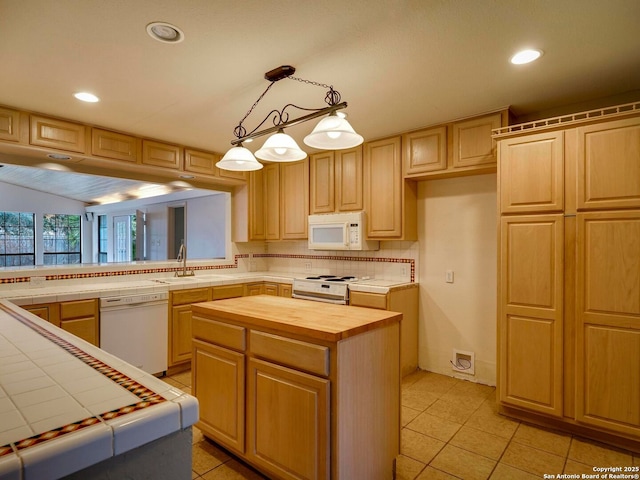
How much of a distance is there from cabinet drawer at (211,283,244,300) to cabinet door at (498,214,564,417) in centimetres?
281

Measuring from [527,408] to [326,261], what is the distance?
2.65 metres

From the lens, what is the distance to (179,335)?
366 cm

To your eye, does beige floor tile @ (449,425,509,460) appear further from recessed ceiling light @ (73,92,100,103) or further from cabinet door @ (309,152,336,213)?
recessed ceiling light @ (73,92,100,103)

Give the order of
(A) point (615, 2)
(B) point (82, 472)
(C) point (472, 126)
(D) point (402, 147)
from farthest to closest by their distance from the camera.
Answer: (D) point (402, 147), (C) point (472, 126), (A) point (615, 2), (B) point (82, 472)

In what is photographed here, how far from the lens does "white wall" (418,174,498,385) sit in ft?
11.0

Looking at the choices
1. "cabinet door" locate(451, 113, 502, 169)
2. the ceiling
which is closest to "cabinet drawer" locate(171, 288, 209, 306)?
the ceiling

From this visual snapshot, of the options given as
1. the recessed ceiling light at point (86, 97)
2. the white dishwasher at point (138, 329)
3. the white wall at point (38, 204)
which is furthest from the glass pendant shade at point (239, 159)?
the white wall at point (38, 204)

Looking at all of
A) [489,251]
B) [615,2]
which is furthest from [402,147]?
[615,2]

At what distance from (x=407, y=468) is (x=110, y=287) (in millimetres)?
2954

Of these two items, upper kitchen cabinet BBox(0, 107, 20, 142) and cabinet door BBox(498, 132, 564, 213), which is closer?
cabinet door BBox(498, 132, 564, 213)

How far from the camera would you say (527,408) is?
8.39 ft

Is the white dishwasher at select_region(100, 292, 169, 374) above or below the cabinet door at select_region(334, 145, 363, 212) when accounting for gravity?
below

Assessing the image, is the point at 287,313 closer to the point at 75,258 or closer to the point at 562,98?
the point at 562,98

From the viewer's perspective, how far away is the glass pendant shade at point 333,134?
186cm
